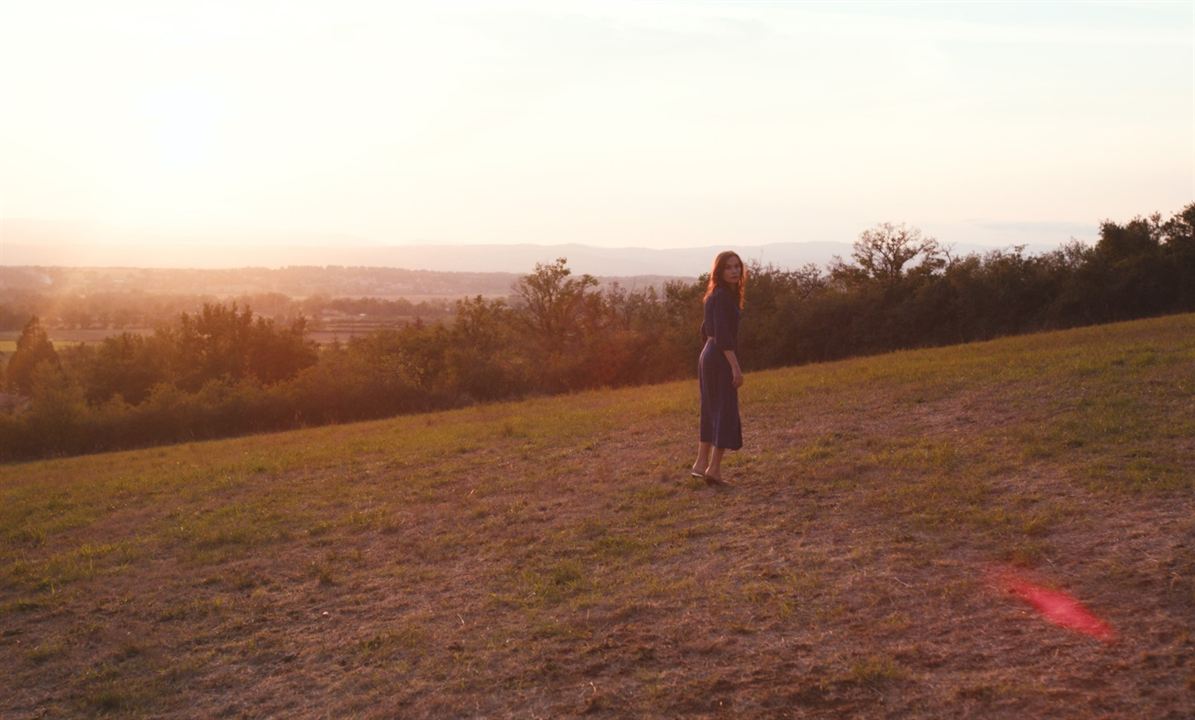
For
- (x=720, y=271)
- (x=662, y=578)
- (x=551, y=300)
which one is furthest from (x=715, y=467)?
(x=551, y=300)

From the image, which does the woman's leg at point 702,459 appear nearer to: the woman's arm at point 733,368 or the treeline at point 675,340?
the woman's arm at point 733,368

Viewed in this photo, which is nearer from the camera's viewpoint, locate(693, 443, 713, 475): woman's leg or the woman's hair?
the woman's hair

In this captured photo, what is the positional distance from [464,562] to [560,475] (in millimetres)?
3708

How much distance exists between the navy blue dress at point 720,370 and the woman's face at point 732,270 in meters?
0.11

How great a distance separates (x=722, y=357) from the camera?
31.3ft

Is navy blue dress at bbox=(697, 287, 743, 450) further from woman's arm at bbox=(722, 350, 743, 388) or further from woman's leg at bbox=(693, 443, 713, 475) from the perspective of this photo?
woman's leg at bbox=(693, 443, 713, 475)

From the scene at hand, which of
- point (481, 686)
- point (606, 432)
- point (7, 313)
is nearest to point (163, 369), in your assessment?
point (606, 432)

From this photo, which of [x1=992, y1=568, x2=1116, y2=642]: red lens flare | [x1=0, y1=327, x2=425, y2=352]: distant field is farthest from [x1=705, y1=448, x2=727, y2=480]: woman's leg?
[x1=0, y1=327, x2=425, y2=352]: distant field

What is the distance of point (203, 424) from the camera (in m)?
34.5

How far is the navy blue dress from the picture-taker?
30.6ft

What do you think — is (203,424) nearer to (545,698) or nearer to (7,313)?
(545,698)

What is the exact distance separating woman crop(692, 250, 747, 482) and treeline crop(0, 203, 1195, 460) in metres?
25.5

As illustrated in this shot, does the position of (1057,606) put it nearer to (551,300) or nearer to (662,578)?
(662,578)

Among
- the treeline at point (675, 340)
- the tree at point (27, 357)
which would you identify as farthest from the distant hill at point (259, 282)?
the treeline at point (675, 340)
